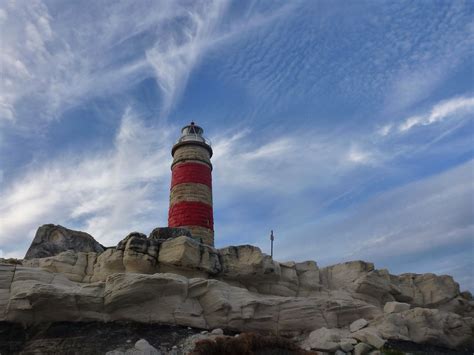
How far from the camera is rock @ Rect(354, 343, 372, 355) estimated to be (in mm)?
12828

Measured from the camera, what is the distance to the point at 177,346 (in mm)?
12648

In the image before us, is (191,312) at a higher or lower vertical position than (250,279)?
lower

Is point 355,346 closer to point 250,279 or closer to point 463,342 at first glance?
point 250,279

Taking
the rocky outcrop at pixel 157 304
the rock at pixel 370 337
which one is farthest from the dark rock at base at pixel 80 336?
the rock at pixel 370 337

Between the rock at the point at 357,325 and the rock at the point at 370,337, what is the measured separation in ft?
2.53

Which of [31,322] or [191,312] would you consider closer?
[31,322]

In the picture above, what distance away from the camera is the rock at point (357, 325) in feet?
50.0

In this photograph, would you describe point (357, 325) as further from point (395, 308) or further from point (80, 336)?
point (80, 336)

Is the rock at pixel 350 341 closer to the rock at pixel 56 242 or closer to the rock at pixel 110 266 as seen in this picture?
the rock at pixel 110 266

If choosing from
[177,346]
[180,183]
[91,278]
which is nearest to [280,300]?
[177,346]

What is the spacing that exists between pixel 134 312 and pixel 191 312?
1882 millimetres

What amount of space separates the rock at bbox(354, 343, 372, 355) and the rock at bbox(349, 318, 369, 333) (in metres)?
2.11

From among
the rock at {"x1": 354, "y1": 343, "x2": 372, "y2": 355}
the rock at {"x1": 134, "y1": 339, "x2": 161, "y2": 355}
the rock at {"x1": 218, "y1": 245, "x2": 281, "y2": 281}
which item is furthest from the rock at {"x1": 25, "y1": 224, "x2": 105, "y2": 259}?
the rock at {"x1": 354, "y1": 343, "x2": 372, "y2": 355}

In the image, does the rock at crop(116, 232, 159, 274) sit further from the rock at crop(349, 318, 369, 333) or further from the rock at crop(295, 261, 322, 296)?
the rock at crop(349, 318, 369, 333)
